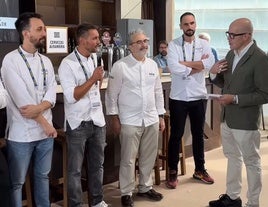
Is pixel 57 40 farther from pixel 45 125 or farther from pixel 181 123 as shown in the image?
pixel 45 125

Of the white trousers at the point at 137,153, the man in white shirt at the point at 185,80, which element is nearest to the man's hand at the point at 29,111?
the white trousers at the point at 137,153

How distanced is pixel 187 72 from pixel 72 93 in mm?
1293

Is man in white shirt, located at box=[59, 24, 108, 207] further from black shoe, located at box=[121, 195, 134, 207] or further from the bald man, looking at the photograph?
the bald man

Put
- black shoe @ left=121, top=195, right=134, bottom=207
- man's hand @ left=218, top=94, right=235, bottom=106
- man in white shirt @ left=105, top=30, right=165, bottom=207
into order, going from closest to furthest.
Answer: man's hand @ left=218, top=94, right=235, bottom=106 → man in white shirt @ left=105, top=30, right=165, bottom=207 → black shoe @ left=121, top=195, right=134, bottom=207

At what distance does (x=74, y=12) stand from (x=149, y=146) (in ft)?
8.28

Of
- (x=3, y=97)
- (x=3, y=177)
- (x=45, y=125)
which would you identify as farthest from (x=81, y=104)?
(x=3, y=177)

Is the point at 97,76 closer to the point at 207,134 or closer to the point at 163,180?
the point at 163,180

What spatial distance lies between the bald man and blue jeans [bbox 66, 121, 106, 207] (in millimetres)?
957

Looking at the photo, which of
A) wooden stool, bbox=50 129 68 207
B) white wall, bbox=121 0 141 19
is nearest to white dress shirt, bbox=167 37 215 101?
wooden stool, bbox=50 129 68 207

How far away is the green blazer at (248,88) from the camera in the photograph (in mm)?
2854

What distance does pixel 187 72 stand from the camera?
12.1 feet

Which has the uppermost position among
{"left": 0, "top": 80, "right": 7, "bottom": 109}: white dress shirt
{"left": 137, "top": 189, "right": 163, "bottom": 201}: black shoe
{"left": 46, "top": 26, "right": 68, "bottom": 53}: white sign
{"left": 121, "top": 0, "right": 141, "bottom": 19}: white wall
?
{"left": 121, "top": 0, "right": 141, "bottom": 19}: white wall

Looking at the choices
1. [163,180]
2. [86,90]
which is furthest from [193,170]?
[86,90]

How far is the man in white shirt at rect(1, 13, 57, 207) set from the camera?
8.18ft
